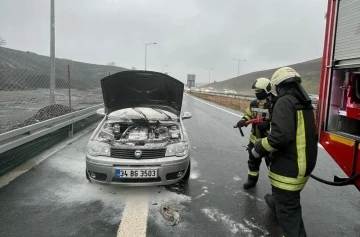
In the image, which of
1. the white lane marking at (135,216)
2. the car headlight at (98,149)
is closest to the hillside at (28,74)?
the car headlight at (98,149)

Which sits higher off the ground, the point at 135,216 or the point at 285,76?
the point at 285,76

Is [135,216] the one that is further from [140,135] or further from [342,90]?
[342,90]

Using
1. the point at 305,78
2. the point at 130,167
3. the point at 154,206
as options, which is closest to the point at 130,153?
the point at 130,167

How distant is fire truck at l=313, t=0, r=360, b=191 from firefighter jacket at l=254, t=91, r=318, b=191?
17.9 inches

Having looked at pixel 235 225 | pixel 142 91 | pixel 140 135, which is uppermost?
pixel 142 91

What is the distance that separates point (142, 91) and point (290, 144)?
3687 mm

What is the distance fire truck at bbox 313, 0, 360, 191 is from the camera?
2.85 metres

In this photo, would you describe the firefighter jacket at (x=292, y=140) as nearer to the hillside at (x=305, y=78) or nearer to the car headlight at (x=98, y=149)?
the car headlight at (x=98, y=149)

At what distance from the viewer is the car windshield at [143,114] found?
5.10 m

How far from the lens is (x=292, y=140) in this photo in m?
2.67

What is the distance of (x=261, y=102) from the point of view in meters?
4.31

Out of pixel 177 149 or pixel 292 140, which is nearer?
pixel 292 140

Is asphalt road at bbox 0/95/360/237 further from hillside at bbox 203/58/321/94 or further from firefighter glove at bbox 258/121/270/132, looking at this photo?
hillside at bbox 203/58/321/94

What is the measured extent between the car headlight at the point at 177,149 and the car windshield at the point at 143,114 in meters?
1.06
